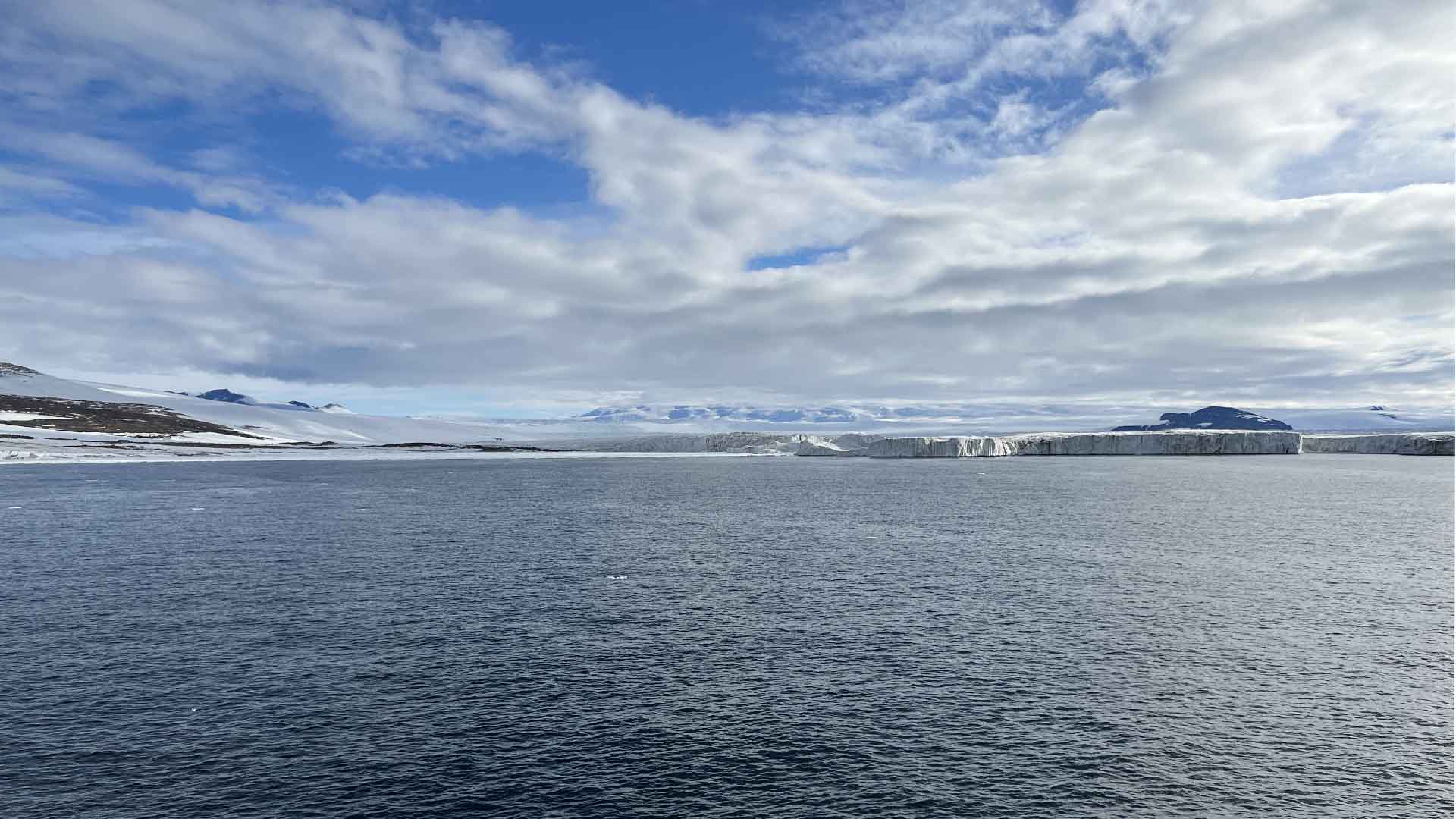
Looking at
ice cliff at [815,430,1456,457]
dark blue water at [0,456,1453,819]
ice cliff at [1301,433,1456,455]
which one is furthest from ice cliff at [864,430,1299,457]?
A: dark blue water at [0,456,1453,819]

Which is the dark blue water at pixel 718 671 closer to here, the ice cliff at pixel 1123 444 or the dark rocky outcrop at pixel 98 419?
the ice cliff at pixel 1123 444

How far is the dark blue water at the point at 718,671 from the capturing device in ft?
52.8

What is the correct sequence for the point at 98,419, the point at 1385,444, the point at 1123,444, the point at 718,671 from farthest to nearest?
1. the point at 98,419
2. the point at 1123,444
3. the point at 1385,444
4. the point at 718,671

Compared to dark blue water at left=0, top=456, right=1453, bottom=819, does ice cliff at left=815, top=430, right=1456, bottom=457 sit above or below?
above

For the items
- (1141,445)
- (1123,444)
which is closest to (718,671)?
(1123,444)

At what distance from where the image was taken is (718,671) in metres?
22.7

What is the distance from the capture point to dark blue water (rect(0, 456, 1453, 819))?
16094mm

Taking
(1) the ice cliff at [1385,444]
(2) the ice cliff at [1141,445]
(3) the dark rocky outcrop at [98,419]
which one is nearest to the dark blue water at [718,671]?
(2) the ice cliff at [1141,445]

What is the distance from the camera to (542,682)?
21641 mm

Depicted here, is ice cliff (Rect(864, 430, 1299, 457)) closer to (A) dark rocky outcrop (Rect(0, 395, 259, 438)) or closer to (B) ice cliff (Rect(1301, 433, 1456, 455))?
(B) ice cliff (Rect(1301, 433, 1456, 455))

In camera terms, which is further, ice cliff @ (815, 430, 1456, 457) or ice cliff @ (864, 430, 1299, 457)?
ice cliff @ (864, 430, 1299, 457)

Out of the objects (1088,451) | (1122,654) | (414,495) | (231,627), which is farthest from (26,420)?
(1088,451)

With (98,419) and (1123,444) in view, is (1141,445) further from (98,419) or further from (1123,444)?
(98,419)

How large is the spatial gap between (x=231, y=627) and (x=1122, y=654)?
1102 inches
